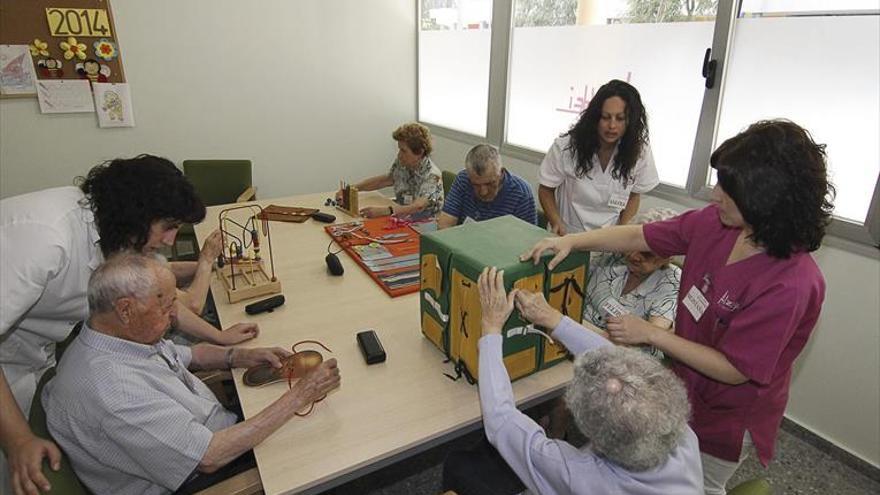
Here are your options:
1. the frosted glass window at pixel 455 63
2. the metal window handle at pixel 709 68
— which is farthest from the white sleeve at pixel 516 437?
the frosted glass window at pixel 455 63

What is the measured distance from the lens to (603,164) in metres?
2.41

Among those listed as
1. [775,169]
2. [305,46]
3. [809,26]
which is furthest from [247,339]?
[305,46]

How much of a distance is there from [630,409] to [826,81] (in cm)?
201

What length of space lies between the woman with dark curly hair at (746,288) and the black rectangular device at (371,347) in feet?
1.91

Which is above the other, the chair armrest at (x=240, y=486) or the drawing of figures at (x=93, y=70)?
the drawing of figures at (x=93, y=70)

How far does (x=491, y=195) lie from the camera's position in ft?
8.39

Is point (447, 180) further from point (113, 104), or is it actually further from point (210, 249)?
point (113, 104)

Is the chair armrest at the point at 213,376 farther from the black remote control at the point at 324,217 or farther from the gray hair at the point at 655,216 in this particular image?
the gray hair at the point at 655,216

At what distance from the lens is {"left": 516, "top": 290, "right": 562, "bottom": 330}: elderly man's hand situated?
4.42 ft

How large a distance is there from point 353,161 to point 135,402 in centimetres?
381

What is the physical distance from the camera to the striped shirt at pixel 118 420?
1.12 m

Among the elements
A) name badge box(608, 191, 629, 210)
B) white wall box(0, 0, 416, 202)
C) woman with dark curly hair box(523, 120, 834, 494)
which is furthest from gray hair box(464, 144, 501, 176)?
white wall box(0, 0, 416, 202)

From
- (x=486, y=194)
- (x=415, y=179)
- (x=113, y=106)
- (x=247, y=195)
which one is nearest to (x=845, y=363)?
(x=486, y=194)

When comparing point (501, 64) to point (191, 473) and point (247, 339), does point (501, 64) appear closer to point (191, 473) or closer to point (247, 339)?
point (247, 339)
